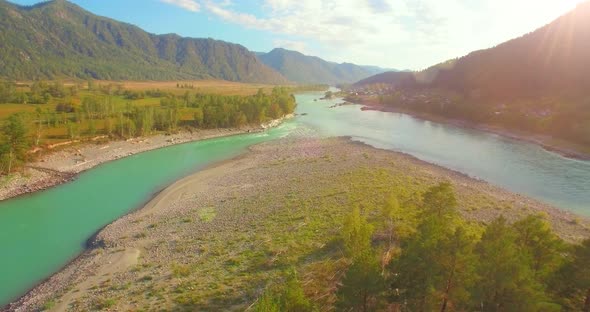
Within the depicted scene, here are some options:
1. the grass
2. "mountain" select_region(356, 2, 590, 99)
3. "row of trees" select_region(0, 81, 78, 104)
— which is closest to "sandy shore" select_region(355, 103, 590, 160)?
"mountain" select_region(356, 2, 590, 99)

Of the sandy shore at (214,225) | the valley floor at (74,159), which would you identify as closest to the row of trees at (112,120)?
the valley floor at (74,159)

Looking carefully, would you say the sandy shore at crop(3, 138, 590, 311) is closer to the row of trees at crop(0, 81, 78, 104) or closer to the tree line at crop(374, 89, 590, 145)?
the tree line at crop(374, 89, 590, 145)

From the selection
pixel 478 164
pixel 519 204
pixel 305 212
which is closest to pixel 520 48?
pixel 478 164

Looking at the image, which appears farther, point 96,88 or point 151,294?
point 96,88

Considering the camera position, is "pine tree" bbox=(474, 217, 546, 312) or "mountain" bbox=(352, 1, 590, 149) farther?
"mountain" bbox=(352, 1, 590, 149)

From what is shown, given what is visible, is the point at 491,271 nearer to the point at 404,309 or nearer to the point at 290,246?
the point at 404,309

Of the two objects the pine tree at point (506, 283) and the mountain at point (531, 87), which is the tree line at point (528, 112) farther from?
the pine tree at point (506, 283)

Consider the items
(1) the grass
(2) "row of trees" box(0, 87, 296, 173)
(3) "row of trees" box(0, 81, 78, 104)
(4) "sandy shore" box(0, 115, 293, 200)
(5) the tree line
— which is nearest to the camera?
(1) the grass

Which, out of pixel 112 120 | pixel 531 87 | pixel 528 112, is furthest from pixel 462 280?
pixel 531 87
